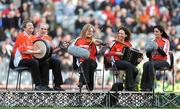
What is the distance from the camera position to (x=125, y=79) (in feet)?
53.5

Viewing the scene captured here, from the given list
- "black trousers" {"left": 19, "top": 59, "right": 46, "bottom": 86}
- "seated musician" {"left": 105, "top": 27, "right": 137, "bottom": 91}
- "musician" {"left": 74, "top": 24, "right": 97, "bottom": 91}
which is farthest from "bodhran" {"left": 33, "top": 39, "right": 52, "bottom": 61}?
"seated musician" {"left": 105, "top": 27, "right": 137, "bottom": 91}

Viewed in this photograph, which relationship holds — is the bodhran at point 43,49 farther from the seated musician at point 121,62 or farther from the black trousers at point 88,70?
the seated musician at point 121,62

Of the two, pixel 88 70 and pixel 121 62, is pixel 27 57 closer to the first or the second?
pixel 88 70

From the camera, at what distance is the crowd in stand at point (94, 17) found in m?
22.5

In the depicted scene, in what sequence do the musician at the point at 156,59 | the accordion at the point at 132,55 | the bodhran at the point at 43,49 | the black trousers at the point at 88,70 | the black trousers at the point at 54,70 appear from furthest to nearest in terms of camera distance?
the musician at the point at 156,59 < the black trousers at the point at 54,70 < the accordion at the point at 132,55 < the bodhran at the point at 43,49 < the black trousers at the point at 88,70

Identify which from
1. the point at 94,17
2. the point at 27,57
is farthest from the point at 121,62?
the point at 94,17

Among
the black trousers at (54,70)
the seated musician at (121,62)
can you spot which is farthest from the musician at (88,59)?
the black trousers at (54,70)

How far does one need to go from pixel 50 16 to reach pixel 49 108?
8468 mm

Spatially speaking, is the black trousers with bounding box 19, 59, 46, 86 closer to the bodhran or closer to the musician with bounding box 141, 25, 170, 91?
the bodhran

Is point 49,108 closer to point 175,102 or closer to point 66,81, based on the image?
point 175,102

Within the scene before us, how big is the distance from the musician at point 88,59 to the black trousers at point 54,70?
65 centimetres

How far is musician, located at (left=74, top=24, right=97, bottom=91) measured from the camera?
15.9 meters

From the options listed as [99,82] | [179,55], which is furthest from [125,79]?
[179,55]

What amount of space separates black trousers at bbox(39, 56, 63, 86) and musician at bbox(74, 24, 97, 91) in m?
0.65
